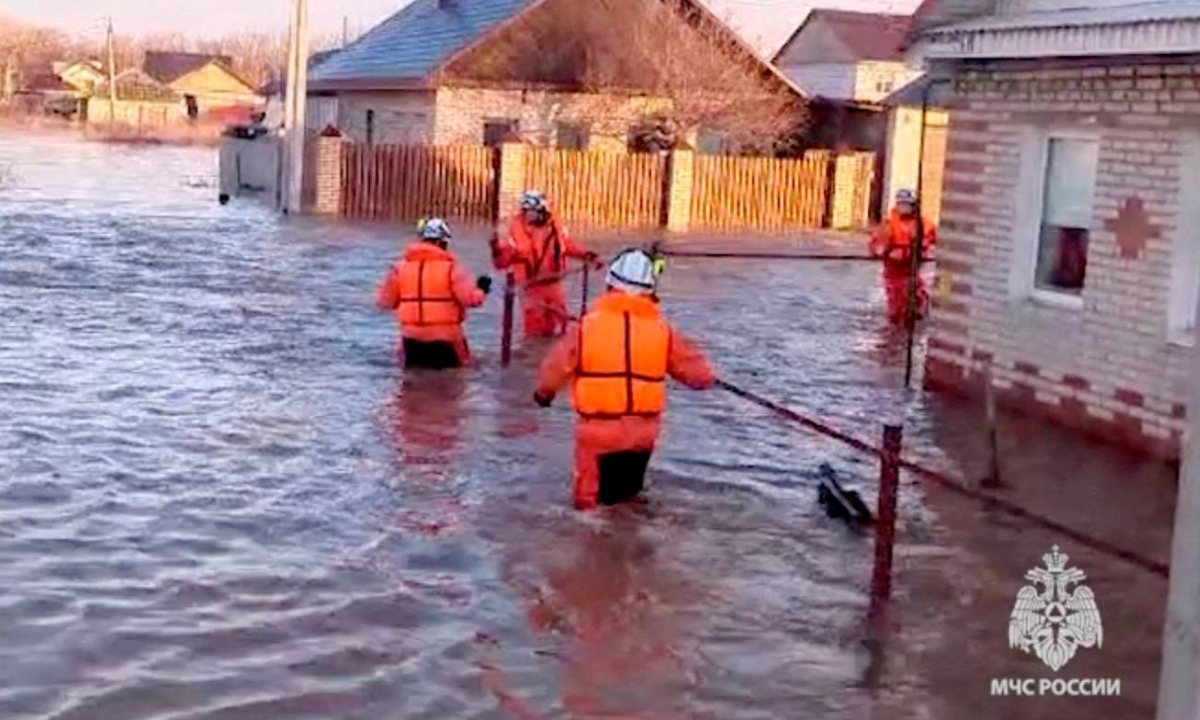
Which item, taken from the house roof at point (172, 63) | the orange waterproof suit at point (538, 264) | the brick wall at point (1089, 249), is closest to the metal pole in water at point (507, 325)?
the orange waterproof suit at point (538, 264)

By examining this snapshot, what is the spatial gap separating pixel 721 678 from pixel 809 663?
42cm

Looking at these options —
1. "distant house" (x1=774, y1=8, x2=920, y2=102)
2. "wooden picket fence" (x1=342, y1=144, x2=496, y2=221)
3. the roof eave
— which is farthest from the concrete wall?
"distant house" (x1=774, y1=8, x2=920, y2=102)

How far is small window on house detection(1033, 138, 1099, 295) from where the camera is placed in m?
13.0

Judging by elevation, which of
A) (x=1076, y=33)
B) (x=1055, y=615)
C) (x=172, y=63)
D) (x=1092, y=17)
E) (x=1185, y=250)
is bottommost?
(x=1055, y=615)

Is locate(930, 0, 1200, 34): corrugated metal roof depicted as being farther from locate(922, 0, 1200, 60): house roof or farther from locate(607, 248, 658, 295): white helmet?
locate(607, 248, 658, 295): white helmet

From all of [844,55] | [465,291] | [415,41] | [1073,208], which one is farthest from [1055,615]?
[844,55]

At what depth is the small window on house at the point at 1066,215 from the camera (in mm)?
12984

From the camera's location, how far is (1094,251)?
12672 mm

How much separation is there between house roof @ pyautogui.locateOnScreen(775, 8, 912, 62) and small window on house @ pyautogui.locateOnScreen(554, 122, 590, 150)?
20.2 m

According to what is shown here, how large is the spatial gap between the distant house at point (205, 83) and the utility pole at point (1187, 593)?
103 metres

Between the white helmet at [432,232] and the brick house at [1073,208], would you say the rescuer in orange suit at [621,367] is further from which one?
the white helmet at [432,232]

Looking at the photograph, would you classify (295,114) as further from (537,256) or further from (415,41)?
(537,256)

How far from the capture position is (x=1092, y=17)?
12117 millimetres

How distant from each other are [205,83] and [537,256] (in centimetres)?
10779
